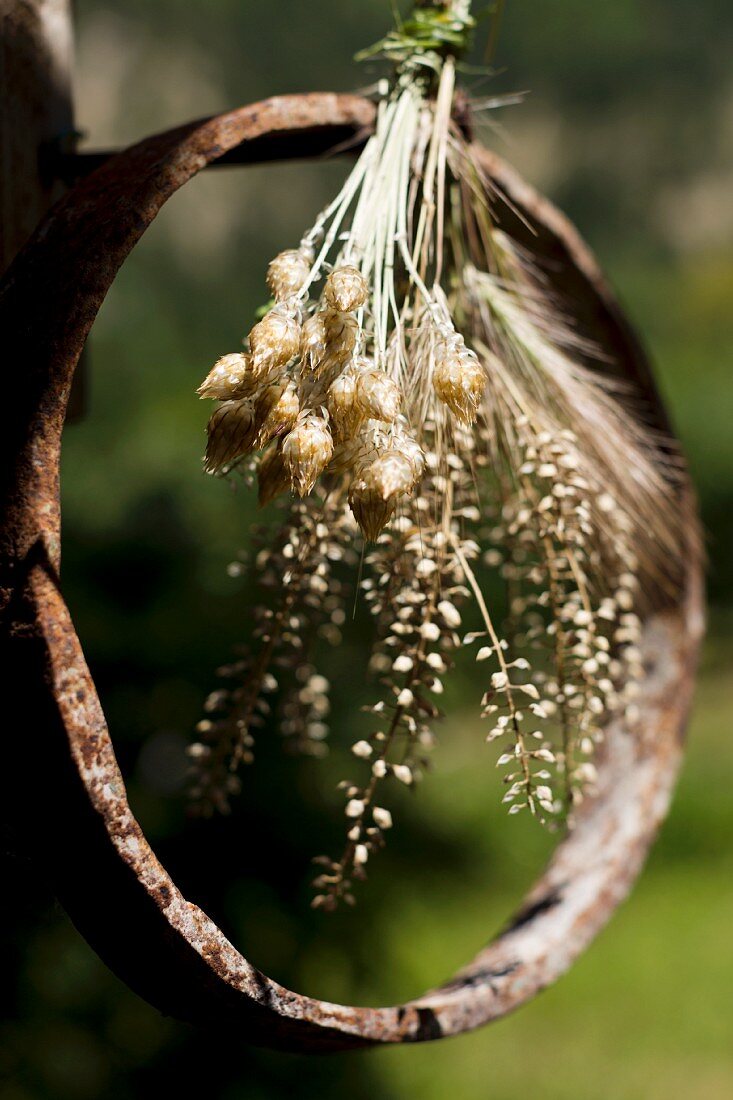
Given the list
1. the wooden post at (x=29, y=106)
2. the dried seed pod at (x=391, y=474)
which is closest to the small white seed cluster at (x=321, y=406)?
the dried seed pod at (x=391, y=474)

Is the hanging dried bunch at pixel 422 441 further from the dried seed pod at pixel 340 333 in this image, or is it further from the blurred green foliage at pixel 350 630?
the blurred green foliage at pixel 350 630

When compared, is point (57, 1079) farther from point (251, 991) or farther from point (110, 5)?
point (110, 5)

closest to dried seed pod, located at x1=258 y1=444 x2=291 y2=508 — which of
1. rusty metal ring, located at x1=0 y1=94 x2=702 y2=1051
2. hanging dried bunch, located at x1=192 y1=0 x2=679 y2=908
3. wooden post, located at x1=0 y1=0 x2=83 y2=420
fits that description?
hanging dried bunch, located at x1=192 y1=0 x2=679 y2=908

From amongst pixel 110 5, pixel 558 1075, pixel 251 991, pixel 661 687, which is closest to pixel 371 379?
pixel 251 991

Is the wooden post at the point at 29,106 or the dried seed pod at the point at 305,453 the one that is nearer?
the dried seed pod at the point at 305,453

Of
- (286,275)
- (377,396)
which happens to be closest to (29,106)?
(286,275)

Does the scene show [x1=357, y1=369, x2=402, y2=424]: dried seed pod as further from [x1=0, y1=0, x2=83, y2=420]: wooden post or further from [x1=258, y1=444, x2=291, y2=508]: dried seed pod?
[x1=0, y1=0, x2=83, y2=420]: wooden post
